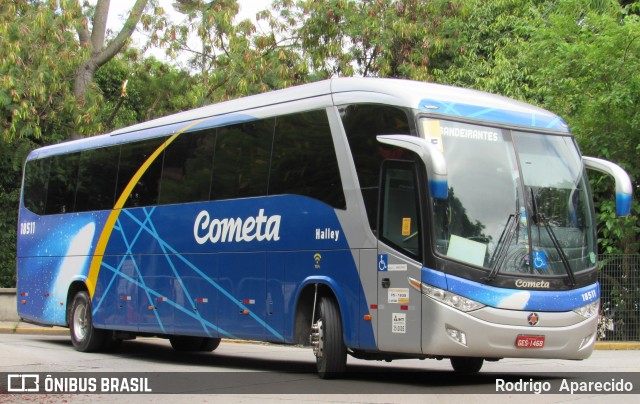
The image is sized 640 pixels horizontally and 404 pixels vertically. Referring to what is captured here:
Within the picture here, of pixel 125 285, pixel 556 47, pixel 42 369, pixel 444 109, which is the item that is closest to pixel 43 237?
pixel 125 285

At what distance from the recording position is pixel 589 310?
1166cm

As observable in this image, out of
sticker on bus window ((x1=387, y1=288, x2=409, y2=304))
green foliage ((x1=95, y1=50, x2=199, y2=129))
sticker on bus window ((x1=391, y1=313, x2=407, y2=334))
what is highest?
green foliage ((x1=95, y1=50, x2=199, y2=129))

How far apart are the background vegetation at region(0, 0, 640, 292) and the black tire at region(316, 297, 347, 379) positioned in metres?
10.9

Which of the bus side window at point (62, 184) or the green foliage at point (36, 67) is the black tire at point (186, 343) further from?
the green foliage at point (36, 67)

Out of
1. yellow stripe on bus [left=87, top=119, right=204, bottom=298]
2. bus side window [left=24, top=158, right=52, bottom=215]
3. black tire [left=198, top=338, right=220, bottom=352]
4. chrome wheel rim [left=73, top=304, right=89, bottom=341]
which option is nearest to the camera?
yellow stripe on bus [left=87, top=119, right=204, bottom=298]

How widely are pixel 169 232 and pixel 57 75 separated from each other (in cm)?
1191

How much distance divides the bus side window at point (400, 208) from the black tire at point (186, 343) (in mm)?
7579

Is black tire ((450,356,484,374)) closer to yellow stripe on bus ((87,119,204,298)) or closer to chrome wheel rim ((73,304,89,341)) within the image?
yellow stripe on bus ((87,119,204,298))

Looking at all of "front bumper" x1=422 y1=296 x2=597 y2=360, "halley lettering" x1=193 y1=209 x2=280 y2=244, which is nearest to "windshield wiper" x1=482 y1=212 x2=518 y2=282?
"front bumper" x1=422 y1=296 x2=597 y2=360

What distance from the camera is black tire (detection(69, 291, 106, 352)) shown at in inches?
705

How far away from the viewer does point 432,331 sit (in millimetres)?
10898

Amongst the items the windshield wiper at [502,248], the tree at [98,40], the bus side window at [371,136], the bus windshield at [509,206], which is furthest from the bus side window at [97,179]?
the tree at [98,40]

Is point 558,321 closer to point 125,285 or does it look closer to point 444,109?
point 444,109

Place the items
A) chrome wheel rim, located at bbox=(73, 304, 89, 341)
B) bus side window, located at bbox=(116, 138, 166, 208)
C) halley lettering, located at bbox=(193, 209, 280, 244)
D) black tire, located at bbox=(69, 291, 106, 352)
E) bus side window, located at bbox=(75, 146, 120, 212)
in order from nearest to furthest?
halley lettering, located at bbox=(193, 209, 280, 244)
bus side window, located at bbox=(116, 138, 166, 208)
bus side window, located at bbox=(75, 146, 120, 212)
black tire, located at bbox=(69, 291, 106, 352)
chrome wheel rim, located at bbox=(73, 304, 89, 341)
